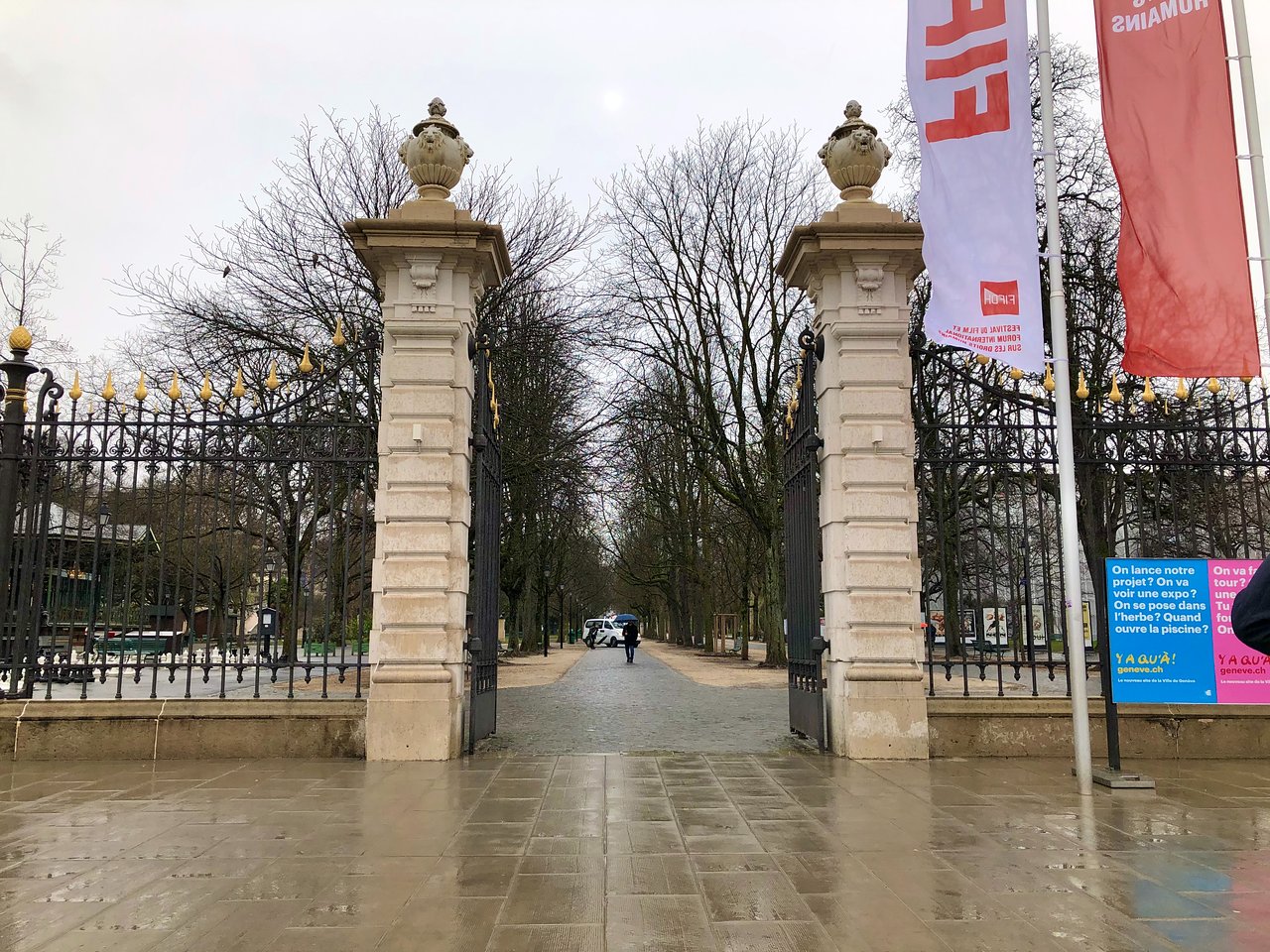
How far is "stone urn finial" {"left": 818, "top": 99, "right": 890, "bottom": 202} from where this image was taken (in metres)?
9.68

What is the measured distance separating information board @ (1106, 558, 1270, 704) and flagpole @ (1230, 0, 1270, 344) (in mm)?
2143

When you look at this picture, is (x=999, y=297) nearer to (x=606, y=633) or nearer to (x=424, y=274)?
(x=424, y=274)

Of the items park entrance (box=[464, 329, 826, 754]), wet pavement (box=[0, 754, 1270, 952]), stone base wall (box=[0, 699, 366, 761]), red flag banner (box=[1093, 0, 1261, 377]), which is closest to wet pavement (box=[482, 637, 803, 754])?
park entrance (box=[464, 329, 826, 754])

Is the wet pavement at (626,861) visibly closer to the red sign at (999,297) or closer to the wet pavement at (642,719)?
the wet pavement at (642,719)

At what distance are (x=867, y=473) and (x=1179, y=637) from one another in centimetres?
305

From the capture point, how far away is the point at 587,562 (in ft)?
188

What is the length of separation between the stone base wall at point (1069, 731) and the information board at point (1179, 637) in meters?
1.36

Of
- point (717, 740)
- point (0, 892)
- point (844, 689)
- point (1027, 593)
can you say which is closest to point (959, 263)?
point (1027, 593)

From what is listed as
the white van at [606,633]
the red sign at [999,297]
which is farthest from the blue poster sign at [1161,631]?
the white van at [606,633]

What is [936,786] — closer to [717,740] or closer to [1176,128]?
[717,740]

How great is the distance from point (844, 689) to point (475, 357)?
17.3ft

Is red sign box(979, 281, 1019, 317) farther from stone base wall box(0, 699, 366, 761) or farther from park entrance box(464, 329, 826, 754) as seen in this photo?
stone base wall box(0, 699, 366, 761)

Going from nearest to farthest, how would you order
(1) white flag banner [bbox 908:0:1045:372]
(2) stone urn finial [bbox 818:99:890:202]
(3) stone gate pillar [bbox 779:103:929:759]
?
1. (1) white flag banner [bbox 908:0:1045:372]
2. (3) stone gate pillar [bbox 779:103:929:759]
3. (2) stone urn finial [bbox 818:99:890:202]

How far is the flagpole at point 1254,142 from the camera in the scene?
7.56 m
